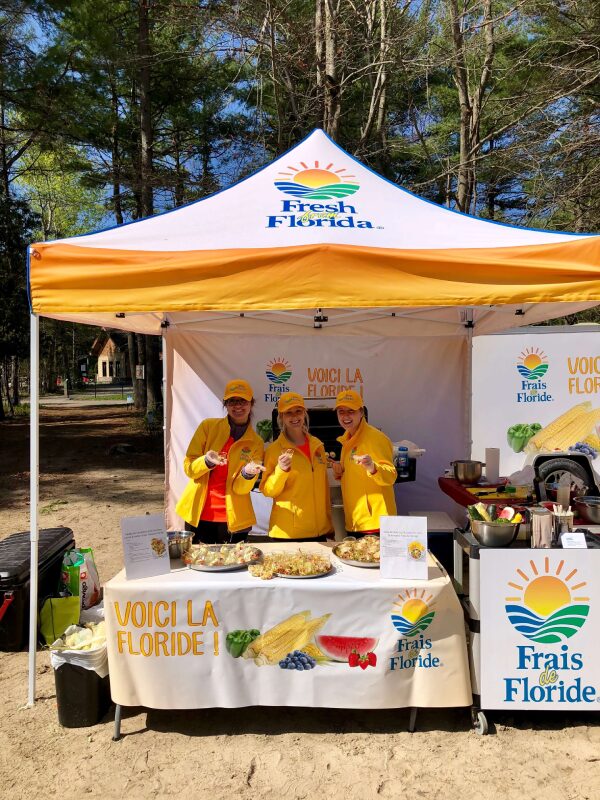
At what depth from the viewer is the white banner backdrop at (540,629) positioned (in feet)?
8.45

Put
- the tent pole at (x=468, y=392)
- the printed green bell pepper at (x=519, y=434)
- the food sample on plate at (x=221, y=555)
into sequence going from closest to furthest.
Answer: the food sample on plate at (x=221, y=555)
the tent pole at (x=468, y=392)
the printed green bell pepper at (x=519, y=434)

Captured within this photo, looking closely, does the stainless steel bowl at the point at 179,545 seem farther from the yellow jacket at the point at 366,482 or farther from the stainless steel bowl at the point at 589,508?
the stainless steel bowl at the point at 589,508

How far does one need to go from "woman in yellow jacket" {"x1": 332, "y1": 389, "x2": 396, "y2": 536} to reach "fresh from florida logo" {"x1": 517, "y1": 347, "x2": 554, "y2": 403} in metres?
3.98

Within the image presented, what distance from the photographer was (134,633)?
8.55 feet

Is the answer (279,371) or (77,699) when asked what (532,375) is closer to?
(279,371)

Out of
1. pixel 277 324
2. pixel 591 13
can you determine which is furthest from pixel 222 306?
pixel 591 13

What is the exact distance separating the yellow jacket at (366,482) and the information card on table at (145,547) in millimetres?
1119

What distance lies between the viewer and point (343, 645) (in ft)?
8.51

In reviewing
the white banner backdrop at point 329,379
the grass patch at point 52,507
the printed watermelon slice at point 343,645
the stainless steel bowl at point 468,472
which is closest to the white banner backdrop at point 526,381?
the white banner backdrop at point 329,379

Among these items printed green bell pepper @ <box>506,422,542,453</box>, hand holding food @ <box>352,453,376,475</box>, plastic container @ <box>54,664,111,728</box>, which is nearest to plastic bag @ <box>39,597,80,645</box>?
plastic container @ <box>54,664,111,728</box>

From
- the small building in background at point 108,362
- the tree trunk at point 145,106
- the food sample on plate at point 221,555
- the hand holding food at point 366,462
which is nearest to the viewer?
the food sample on plate at point 221,555

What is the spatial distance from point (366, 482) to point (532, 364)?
427 centimetres

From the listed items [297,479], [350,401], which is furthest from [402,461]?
[297,479]

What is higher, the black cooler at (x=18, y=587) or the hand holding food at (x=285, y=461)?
the hand holding food at (x=285, y=461)
